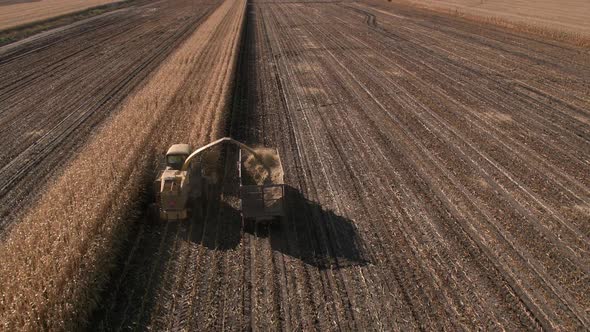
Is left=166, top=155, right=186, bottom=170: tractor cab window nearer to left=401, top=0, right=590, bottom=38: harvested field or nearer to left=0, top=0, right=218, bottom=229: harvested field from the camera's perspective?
left=0, top=0, right=218, bottom=229: harvested field

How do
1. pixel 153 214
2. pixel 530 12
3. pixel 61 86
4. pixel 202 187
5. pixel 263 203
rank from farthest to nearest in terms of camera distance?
pixel 530 12, pixel 61 86, pixel 202 187, pixel 153 214, pixel 263 203

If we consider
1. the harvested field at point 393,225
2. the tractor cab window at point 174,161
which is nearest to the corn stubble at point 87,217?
the harvested field at point 393,225

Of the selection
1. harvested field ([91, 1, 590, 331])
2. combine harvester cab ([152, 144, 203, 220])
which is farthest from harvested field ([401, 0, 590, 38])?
combine harvester cab ([152, 144, 203, 220])

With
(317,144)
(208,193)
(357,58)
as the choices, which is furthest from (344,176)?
(357,58)

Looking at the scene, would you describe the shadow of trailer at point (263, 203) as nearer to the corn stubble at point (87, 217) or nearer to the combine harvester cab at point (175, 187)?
the combine harvester cab at point (175, 187)

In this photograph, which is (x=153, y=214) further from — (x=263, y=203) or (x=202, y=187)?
(x=263, y=203)

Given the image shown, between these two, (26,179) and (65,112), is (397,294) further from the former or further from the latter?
(65,112)

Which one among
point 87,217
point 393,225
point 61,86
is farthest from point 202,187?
point 61,86
